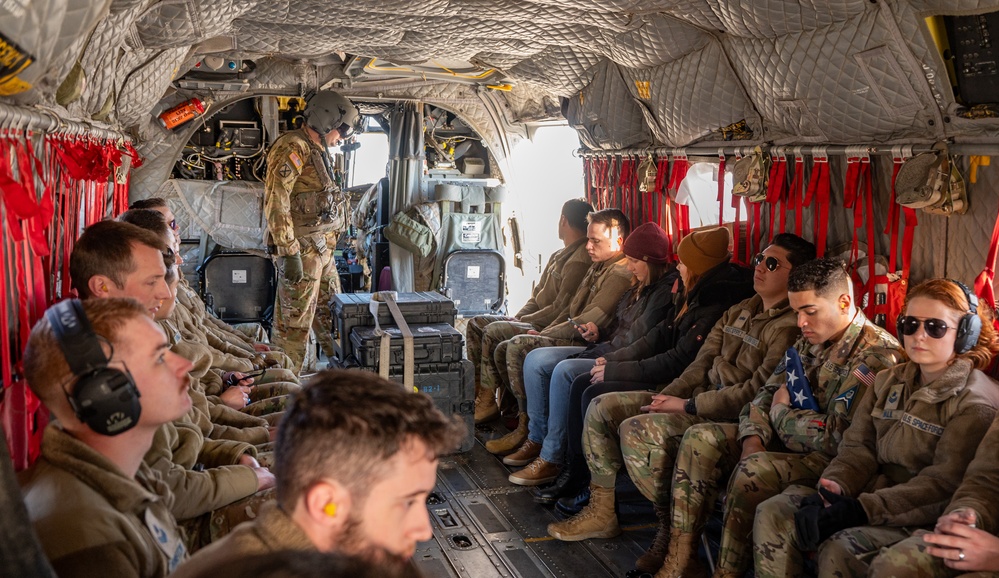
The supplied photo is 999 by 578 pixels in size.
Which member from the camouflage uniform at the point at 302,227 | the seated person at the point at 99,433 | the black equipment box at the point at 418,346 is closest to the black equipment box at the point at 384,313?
the black equipment box at the point at 418,346

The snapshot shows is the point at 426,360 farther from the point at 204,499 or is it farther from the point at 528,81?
the point at 204,499

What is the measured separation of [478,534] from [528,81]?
3.67 m

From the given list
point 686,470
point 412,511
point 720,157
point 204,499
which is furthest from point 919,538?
point 720,157

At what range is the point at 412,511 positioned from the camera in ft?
5.07

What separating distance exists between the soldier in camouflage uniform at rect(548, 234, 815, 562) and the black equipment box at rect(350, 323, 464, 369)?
130 cm

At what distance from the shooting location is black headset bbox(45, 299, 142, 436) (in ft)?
6.07

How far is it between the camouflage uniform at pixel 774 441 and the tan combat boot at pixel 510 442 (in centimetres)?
186

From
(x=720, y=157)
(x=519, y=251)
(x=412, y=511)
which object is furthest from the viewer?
(x=519, y=251)

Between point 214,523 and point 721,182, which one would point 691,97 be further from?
point 214,523

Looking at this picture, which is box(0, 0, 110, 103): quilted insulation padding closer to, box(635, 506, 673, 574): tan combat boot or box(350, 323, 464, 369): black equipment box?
box(635, 506, 673, 574): tan combat boot

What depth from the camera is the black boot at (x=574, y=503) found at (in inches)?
185

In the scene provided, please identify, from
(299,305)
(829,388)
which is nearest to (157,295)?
(829,388)

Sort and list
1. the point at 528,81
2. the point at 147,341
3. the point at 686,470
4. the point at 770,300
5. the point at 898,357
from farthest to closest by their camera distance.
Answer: the point at 528,81
the point at 770,300
the point at 686,470
the point at 898,357
the point at 147,341

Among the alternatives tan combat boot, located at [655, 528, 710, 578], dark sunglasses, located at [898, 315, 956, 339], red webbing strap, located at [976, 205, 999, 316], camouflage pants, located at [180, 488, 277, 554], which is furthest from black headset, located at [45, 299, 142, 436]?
red webbing strap, located at [976, 205, 999, 316]
